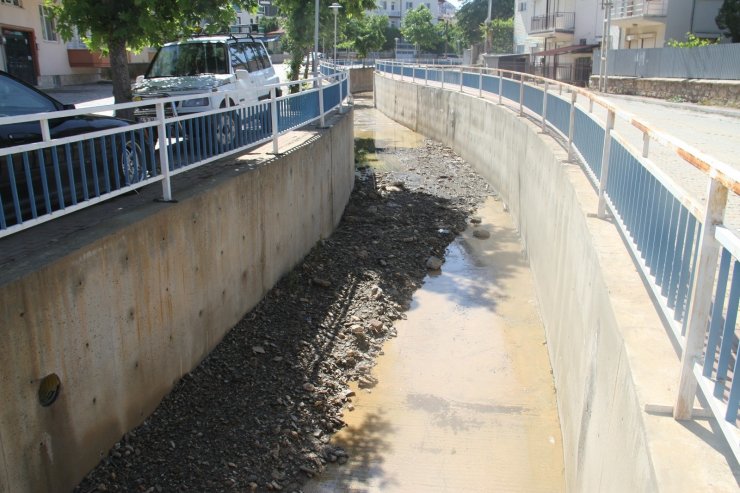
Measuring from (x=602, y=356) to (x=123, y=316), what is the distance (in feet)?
11.3

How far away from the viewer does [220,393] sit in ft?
19.6

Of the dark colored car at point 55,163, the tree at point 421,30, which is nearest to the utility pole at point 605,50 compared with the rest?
the dark colored car at point 55,163

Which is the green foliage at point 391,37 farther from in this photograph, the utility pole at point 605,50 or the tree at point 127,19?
the tree at point 127,19

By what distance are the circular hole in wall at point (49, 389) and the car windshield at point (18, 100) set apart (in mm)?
3099

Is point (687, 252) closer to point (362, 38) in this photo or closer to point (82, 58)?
point (82, 58)

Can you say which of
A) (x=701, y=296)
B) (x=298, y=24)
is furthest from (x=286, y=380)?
(x=298, y=24)

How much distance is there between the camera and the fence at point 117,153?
442cm

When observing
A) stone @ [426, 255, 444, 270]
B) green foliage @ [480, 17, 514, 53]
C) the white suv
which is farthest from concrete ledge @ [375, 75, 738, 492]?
green foliage @ [480, 17, 514, 53]

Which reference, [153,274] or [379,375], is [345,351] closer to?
[379,375]

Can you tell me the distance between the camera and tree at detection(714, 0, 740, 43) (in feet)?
86.0

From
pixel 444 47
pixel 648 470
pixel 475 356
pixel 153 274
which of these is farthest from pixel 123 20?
pixel 444 47

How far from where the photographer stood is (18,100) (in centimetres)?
621

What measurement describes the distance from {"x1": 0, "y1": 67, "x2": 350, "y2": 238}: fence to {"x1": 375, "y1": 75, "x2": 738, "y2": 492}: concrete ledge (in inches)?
148

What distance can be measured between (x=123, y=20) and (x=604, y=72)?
934 inches
